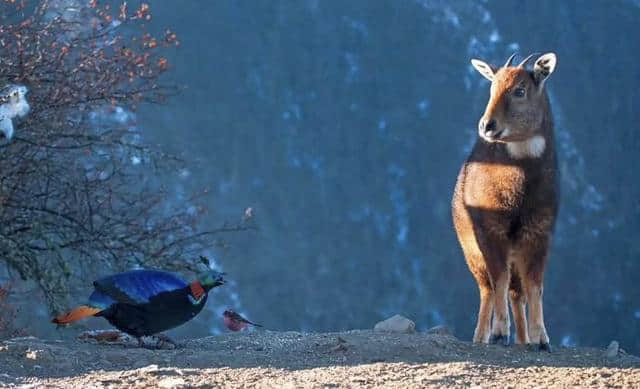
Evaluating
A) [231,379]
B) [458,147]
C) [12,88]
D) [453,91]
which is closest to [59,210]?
[12,88]

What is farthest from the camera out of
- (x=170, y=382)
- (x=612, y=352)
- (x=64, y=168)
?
(x=64, y=168)

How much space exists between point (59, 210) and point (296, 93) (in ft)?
92.0

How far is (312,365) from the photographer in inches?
285

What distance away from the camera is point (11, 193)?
40.2ft

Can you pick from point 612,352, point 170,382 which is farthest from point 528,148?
point 170,382

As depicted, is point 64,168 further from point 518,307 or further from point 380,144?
point 380,144

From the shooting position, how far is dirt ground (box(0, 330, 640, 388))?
6.62 metres

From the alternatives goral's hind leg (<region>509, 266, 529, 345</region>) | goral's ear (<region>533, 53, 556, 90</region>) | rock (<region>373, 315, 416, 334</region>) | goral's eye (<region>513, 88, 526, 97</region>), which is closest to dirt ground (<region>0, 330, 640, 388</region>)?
goral's hind leg (<region>509, 266, 529, 345</region>)

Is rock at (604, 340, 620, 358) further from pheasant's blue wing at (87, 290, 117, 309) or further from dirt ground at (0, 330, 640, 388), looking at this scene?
pheasant's blue wing at (87, 290, 117, 309)

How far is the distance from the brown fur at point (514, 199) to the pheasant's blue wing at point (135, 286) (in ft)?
8.17

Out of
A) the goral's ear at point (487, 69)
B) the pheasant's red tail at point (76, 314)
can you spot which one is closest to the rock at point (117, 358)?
the pheasant's red tail at point (76, 314)

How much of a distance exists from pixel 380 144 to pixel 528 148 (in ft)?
98.3

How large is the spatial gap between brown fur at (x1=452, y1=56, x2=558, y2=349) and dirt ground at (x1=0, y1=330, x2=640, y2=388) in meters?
0.54

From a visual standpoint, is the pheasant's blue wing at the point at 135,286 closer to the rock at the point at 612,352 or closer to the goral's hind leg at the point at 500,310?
the goral's hind leg at the point at 500,310
